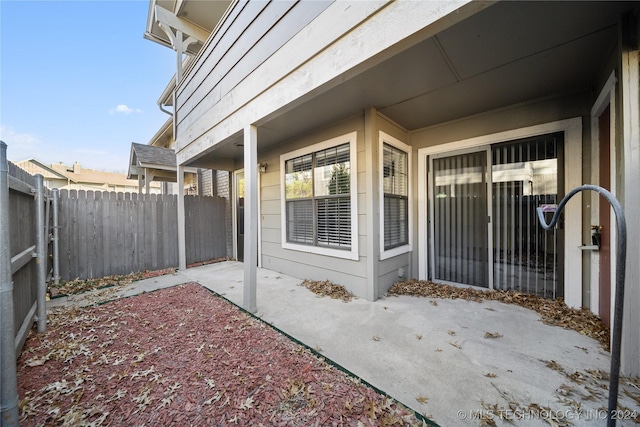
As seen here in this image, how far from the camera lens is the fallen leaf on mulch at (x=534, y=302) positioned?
8.39 feet

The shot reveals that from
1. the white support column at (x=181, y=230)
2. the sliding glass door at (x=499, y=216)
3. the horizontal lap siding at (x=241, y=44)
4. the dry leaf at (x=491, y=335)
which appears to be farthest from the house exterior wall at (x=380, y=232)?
the white support column at (x=181, y=230)

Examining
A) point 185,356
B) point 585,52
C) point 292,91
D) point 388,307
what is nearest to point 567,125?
point 585,52

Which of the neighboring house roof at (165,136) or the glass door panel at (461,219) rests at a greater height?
the neighboring house roof at (165,136)

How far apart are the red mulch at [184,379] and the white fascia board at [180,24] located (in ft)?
25.1

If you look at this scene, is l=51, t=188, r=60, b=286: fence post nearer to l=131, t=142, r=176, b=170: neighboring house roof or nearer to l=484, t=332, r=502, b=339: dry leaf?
l=131, t=142, r=176, b=170: neighboring house roof

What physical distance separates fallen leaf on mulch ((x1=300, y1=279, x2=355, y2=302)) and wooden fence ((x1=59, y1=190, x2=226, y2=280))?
3.85 metres

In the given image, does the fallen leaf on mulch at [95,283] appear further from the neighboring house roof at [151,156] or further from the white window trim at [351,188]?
the neighboring house roof at [151,156]

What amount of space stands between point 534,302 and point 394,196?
2.37 m

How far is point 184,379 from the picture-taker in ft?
6.43

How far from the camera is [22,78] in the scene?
10.6 meters

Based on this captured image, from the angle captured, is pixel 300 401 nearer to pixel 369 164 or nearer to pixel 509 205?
pixel 369 164

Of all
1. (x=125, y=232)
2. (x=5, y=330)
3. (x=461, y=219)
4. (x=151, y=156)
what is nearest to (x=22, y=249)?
(x=5, y=330)

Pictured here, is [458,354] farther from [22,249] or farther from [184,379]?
[22,249]

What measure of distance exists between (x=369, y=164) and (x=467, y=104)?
1573 mm
